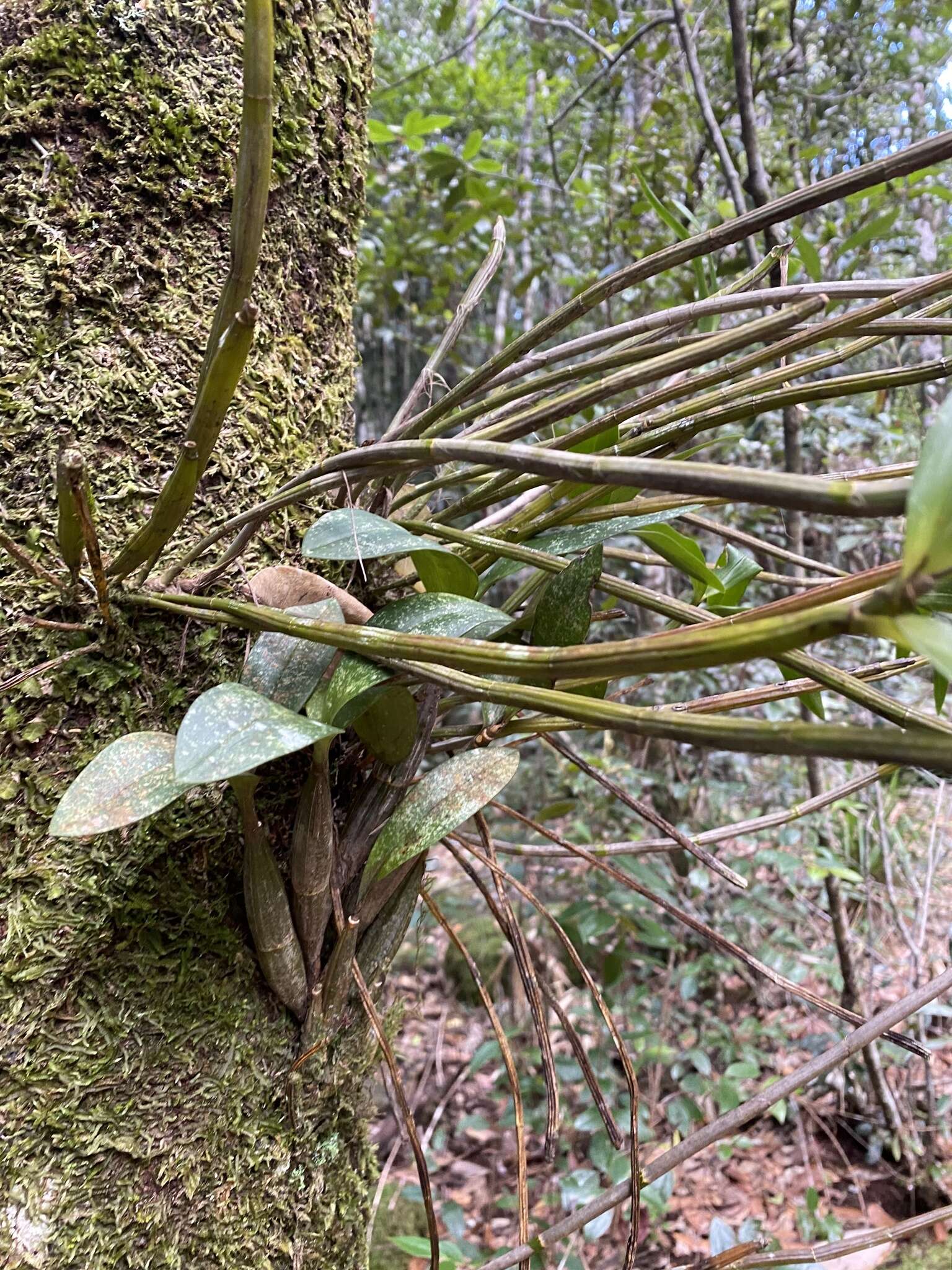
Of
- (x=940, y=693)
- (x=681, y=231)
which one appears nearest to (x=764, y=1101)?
(x=940, y=693)

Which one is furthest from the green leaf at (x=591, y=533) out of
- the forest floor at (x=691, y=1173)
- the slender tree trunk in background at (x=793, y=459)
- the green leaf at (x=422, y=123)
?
the green leaf at (x=422, y=123)

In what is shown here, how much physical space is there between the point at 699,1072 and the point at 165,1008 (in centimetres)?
139

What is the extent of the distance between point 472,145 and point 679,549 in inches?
55.2

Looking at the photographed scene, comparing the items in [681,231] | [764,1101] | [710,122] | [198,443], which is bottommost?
[764,1101]

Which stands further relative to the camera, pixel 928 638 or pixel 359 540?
pixel 359 540

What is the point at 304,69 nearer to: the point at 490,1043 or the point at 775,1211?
the point at 490,1043

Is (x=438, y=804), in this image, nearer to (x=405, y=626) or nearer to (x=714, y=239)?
(x=405, y=626)

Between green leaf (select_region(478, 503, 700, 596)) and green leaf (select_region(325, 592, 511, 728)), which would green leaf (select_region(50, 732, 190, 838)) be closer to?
green leaf (select_region(325, 592, 511, 728))

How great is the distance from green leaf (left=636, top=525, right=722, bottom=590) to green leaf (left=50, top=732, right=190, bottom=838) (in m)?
0.27

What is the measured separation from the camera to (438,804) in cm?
39

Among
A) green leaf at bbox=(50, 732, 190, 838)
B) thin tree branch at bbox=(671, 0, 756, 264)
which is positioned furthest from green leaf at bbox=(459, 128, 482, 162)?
green leaf at bbox=(50, 732, 190, 838)

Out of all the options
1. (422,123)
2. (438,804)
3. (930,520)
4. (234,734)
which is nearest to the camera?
(930,520)

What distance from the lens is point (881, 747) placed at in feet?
0.58

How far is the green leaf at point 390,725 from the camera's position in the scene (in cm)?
39
